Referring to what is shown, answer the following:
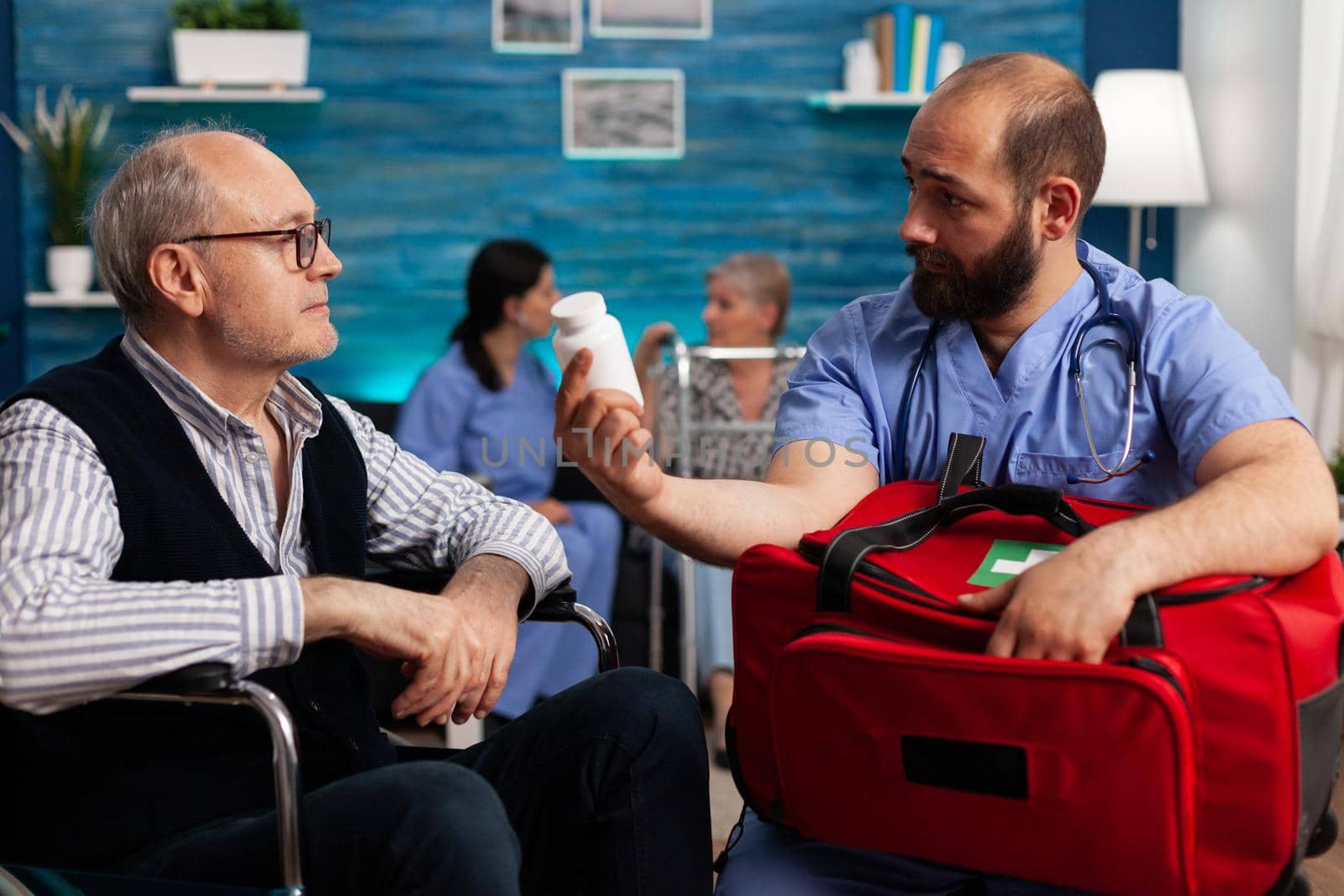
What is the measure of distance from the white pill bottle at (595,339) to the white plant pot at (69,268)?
365 centimetres

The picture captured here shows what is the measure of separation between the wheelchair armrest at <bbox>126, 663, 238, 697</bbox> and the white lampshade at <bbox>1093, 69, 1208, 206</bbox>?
11.5ft

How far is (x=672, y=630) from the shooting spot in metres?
3.88

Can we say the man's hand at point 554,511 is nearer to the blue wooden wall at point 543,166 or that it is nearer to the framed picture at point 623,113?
the blue wooden wall at point 543,166

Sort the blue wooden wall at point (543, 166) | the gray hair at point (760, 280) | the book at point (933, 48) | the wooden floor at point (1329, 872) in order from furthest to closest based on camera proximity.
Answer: the blue wooden wall at point (543, 166) < the book at point (933, 48) < the gray hair at point (760, 280) < the wooden floor at point (1329, 872)

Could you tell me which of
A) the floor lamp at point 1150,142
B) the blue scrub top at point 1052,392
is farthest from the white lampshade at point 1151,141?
the blue scrub top at point 1052,392

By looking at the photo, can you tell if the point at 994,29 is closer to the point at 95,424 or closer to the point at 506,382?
the point at 506,382

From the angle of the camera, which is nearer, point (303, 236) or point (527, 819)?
point (527, 819)

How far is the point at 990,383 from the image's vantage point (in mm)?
1680

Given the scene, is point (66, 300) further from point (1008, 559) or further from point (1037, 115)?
point (1008, 559)

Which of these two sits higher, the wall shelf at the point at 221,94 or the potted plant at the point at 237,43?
the potted plant at the point at 237,43

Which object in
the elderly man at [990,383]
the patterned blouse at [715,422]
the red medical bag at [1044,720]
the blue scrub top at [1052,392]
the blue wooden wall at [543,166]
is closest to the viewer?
the red medical bag at [1044,720]

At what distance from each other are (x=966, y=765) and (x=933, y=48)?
375cm

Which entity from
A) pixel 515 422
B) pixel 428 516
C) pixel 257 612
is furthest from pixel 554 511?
pixel 257 612

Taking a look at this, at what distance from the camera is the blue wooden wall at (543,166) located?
181 inches
